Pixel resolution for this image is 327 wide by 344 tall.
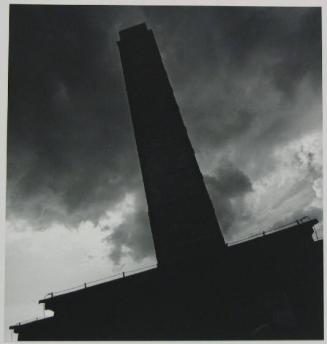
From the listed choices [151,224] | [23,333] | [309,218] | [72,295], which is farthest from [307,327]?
[23,333]

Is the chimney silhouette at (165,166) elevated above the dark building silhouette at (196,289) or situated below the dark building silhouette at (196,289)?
above

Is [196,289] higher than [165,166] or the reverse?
the reverse

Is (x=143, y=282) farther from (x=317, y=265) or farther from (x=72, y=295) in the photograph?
(x=317, y=265)

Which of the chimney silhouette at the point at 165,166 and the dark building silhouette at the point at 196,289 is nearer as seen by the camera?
the dark building silhouette at the point at 196,289

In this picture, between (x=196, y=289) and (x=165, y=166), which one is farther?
(x=165, y=166)

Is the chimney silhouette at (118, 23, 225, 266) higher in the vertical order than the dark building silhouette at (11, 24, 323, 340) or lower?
higher
